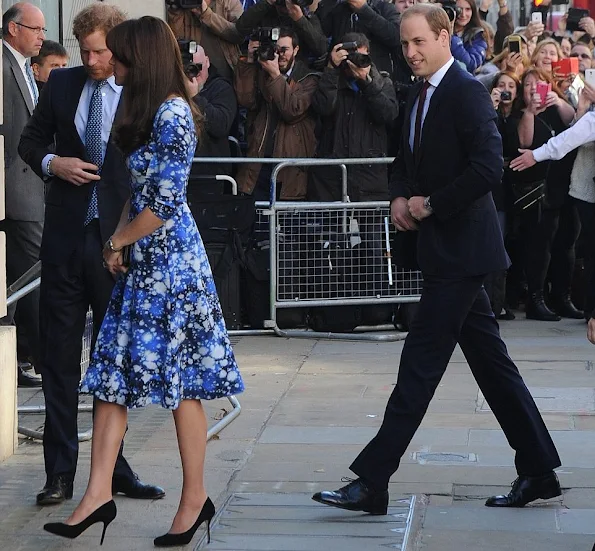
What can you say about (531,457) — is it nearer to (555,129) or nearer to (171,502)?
(171,502)

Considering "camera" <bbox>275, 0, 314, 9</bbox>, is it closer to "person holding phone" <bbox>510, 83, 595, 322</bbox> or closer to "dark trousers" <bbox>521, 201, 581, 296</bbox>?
"person holding phone" <bbox>510, 83, 595, 322</bbox>

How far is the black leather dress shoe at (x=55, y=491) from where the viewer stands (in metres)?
5.36

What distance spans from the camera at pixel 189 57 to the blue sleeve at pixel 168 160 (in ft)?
17.2

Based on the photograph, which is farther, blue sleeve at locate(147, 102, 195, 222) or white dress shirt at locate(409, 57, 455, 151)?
white dress shirt at locate(409, 57, 455, 151)

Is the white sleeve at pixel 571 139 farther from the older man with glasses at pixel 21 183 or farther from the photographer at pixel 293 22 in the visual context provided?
the older man with glasses at pixel 21 183

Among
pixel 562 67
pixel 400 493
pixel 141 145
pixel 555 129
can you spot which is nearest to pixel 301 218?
pixel 555 129

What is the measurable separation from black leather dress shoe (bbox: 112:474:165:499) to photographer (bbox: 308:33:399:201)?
17.4 feet

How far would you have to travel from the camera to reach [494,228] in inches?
205

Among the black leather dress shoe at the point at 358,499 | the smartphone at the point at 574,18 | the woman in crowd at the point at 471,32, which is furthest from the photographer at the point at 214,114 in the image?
the smartphone at the point at 574,18

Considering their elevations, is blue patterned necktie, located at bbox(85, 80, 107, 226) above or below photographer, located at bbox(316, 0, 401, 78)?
below

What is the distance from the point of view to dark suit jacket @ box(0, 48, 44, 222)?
26.0ft

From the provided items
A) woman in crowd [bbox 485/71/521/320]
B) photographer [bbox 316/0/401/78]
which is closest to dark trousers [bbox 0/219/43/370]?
photographer [bbox 316/0/401/78]

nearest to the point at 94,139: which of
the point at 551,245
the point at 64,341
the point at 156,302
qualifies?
the point at 64,341

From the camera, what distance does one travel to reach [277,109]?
34.4ft
